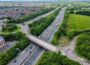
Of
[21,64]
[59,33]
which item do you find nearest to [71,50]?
[21,64]

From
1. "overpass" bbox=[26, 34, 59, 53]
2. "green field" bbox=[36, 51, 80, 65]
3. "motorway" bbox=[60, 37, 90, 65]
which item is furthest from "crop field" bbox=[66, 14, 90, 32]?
"green field" bbox=[36, 51, 80, 65]

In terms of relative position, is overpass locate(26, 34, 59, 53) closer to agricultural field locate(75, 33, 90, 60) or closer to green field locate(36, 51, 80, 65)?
green field locate(36, 51, 80, 65)

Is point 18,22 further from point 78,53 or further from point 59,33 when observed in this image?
point 78,53

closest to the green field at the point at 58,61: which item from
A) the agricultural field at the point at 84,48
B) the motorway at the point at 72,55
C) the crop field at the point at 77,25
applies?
the motorway at the point at 72,55

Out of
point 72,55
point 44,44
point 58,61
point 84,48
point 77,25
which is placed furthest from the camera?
point 77,25

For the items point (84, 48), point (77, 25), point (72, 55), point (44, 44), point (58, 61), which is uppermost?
point (84, 48)

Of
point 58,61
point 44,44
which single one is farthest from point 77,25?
point 58,61

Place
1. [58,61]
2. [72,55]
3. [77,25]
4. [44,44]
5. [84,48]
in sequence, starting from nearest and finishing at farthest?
1. [58,61]
2. [72,55]
3. [84,48]
4. [44,44]
5. [77,25]

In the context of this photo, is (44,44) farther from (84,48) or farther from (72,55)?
(84,48)

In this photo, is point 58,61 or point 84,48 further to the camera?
point 84,48

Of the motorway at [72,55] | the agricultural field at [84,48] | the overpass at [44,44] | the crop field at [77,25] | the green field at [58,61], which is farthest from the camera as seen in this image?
the crop field at [77,25]

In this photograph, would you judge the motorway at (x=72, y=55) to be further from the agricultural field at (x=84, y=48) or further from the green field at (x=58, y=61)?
the green field at (x=58, y=61)
